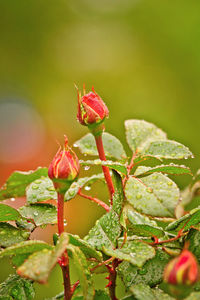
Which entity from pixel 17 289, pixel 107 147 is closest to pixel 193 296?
pixel 17 289

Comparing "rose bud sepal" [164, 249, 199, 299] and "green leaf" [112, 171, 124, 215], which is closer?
"rose bud sepal" [164, 249, 199, 299]

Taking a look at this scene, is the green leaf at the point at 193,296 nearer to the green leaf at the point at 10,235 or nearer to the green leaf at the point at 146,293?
the green leaf at the point at 146,293

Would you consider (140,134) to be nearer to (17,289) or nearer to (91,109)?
(91,109)

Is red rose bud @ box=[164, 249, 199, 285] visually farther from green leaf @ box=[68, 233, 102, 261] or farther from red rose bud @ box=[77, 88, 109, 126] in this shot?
red rose bud @ box=[77, 88, 109, 126]

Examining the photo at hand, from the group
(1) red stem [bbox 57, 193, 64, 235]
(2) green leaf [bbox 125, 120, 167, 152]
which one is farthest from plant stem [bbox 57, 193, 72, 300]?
(2) green leaf [bbox 125, 120, 167, 152]

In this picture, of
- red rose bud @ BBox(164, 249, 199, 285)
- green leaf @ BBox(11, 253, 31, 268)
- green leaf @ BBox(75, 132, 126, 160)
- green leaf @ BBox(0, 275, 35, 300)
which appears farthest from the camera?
green leaf @ BBox(75, 132, 126, 160)
